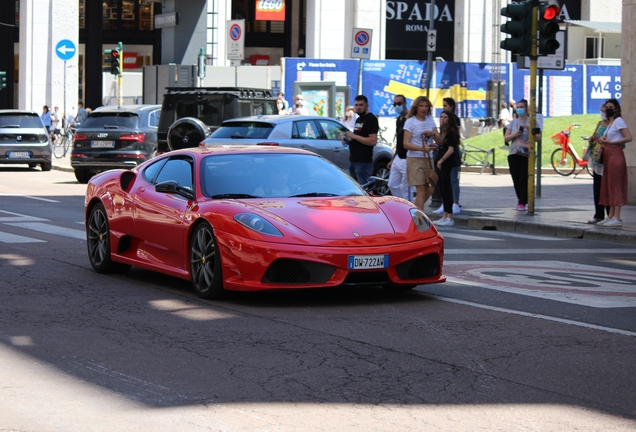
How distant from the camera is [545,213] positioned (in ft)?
60.4

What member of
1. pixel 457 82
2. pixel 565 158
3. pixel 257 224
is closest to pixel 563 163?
pixel 565 158

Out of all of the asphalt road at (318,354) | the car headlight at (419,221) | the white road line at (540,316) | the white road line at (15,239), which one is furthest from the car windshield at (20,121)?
the white road line at (540,316)

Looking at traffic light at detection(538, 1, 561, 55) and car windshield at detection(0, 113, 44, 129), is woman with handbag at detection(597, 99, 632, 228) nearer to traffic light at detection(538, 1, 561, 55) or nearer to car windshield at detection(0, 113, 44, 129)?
traffic light at detection(538, 1, 561, 55)

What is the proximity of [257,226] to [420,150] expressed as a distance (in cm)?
767

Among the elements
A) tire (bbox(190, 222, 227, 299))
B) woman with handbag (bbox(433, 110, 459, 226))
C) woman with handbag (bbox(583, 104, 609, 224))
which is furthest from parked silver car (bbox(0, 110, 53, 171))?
tire (bbox(190, 222, 227, 299))

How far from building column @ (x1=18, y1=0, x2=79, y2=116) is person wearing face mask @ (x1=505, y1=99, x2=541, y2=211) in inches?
1232

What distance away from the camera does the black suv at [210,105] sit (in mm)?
23859

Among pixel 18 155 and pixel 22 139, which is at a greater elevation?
pixel 22 139

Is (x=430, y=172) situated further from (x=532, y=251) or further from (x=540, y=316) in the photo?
(x=540, y=316)

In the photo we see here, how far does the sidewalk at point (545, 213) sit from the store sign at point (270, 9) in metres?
33.0

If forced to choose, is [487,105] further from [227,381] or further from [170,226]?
[227,381]

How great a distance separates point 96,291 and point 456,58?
41768mm

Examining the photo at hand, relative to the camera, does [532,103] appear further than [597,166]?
Yes

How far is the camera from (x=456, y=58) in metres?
49.9
